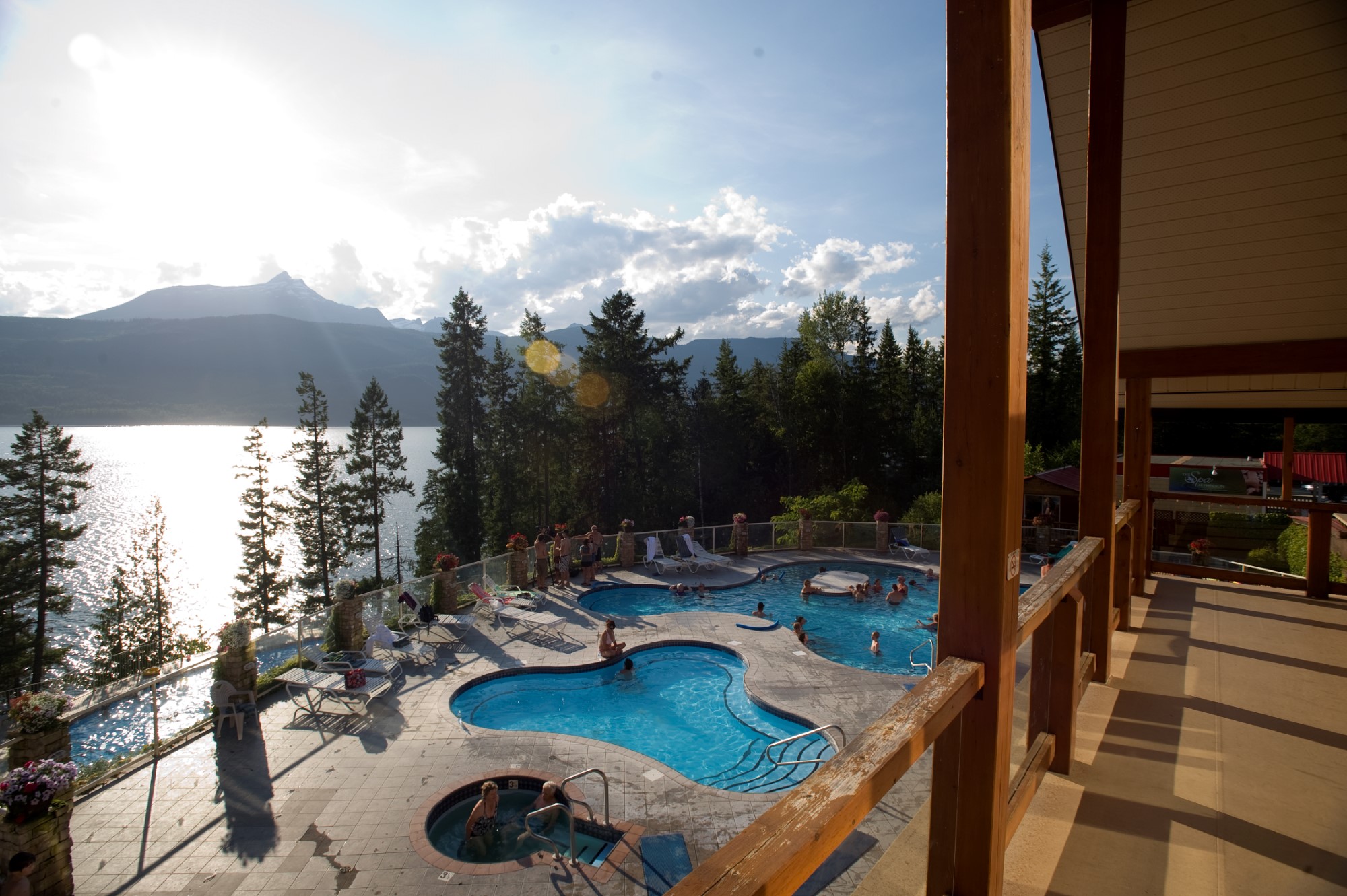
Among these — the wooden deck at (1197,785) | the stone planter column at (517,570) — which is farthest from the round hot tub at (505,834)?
the stone planter column at (517,570)

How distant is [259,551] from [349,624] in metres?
30.0

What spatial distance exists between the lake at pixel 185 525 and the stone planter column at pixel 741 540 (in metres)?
22.9

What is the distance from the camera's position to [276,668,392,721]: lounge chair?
910 centimetres

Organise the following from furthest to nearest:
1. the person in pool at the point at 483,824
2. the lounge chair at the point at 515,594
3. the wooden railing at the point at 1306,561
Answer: the lounge chair at the point at 515,594 → the wooden railing at the point at 1306,561 → the person in pool at the point at 483,824

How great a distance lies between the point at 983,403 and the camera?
199 cm

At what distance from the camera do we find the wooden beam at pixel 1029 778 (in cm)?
304

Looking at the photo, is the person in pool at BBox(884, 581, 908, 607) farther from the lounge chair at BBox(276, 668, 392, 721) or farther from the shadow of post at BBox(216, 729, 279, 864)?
the shadow of post at BBox(216, 729, 279, 864)

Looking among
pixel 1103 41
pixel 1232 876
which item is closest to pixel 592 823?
pixel 1232 876

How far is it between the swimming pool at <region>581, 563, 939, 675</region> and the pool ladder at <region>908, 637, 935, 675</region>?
16 cm

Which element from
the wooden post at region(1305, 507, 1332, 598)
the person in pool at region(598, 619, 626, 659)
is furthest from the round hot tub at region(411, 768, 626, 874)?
the wooden post at region(1305, 507, 1332, 598)

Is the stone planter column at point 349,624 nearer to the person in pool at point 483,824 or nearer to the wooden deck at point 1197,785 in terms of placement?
the person in pool at point 483,824

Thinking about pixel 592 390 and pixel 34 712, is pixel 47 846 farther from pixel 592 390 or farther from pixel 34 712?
pixel 592 390

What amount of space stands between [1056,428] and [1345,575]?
34.1 metres

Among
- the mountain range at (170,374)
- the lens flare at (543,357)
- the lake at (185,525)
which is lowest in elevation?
the lake at (185,525)
